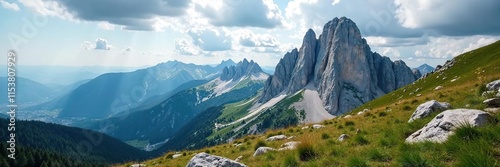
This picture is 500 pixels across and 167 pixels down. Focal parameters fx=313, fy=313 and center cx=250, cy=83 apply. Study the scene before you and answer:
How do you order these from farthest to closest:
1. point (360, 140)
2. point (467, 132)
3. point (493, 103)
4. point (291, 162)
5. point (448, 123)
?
1. point (493, 103)
2. point (360, 140)
3. point (291, 162)
4. point (448, 123)
5. point (467, 132)

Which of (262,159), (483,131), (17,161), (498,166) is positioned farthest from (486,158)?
(17,161)

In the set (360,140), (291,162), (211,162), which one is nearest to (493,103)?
(360,140)

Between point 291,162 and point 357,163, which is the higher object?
point 357,163

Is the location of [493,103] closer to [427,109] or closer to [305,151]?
[427,109]

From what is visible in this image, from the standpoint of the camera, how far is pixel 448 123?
10672 millimetres

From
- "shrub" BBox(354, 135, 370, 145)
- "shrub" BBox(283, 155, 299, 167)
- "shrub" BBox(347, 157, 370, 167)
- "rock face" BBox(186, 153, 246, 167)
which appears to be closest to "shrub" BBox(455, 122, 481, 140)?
"shrub" BBox(347, 157, 370, 167)

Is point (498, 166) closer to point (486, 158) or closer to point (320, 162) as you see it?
point (486, 158)

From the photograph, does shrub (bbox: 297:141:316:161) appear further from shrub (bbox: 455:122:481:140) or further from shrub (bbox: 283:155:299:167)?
A: shrub (bbox: 455:122:481:140)

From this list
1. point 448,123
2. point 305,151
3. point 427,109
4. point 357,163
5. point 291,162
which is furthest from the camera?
point 427,109

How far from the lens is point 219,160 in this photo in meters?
11.3

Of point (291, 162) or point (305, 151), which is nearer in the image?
point (291, 162)

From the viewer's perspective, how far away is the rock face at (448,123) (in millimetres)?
10094

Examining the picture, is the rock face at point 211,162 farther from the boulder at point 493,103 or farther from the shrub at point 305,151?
the boulder at point 493,103

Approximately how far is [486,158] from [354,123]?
15754 millimetres
